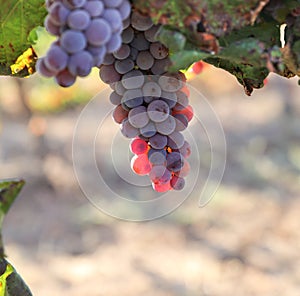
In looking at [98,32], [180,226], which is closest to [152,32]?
[98,32]

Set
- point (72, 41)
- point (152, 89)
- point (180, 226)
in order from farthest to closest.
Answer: point (180, 226), point (152, 89), point (72, 41)

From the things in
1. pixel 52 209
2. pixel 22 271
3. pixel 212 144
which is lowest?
pixel 22 271

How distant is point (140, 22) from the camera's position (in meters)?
0.64

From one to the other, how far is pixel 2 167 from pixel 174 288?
1865 mm

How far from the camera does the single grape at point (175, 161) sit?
2.46 feet

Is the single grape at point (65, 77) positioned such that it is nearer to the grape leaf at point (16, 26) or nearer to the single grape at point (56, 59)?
the single grape at point (56, 59)

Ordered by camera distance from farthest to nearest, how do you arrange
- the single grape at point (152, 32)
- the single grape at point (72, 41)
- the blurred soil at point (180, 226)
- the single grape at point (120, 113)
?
the blurred soil at point (180, 226), the single grape at point (120, 113), the single grape at point (152, 32), the single grape at point (72, 41)

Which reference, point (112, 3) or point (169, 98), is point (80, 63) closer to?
point (112, 3)

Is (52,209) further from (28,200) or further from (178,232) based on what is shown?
(178,232)

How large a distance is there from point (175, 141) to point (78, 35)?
26cm

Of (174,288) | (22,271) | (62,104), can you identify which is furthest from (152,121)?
(62,104)

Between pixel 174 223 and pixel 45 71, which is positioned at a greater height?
pixel 45 71

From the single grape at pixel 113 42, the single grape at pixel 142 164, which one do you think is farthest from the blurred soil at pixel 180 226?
the single grape at pixel 113 42

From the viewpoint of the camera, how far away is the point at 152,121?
0.75 m
